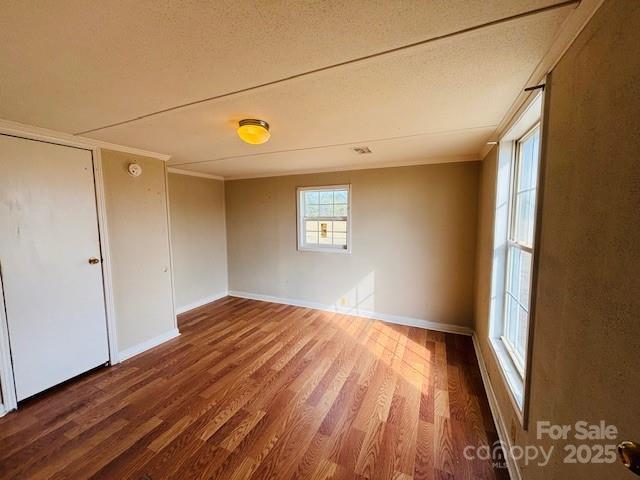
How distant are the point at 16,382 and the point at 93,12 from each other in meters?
2.74

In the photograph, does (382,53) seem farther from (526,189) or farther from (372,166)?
(372,166)

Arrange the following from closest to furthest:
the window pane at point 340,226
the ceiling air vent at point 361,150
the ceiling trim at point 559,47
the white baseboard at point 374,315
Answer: the ceiling trim at point 559,47, the ceiling air vent at point 361,150, the white baseboard at point 374,315, the window pane at point 340,226

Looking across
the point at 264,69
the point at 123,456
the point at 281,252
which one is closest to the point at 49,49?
the point at 264,69

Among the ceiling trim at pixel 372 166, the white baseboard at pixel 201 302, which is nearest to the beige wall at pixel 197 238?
the white baseboard at pixel 201 302

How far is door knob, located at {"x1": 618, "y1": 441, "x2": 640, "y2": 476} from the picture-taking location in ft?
1.88

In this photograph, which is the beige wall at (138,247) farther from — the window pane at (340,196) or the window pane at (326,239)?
the window pane at (340,196)

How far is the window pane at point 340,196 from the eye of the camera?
3.83 metres

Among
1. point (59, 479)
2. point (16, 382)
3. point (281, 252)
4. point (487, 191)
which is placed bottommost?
point (59, 479)

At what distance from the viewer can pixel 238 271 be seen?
4.75 metres

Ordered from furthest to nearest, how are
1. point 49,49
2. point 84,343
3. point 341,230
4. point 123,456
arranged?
point 341,230
point 84,343
point 123,456
point 49,49

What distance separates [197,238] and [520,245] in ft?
13.7

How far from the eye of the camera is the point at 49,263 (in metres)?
2.18

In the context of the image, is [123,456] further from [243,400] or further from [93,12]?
[93,12]

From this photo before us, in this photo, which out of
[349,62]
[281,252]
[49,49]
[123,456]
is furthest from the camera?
[281,252]
